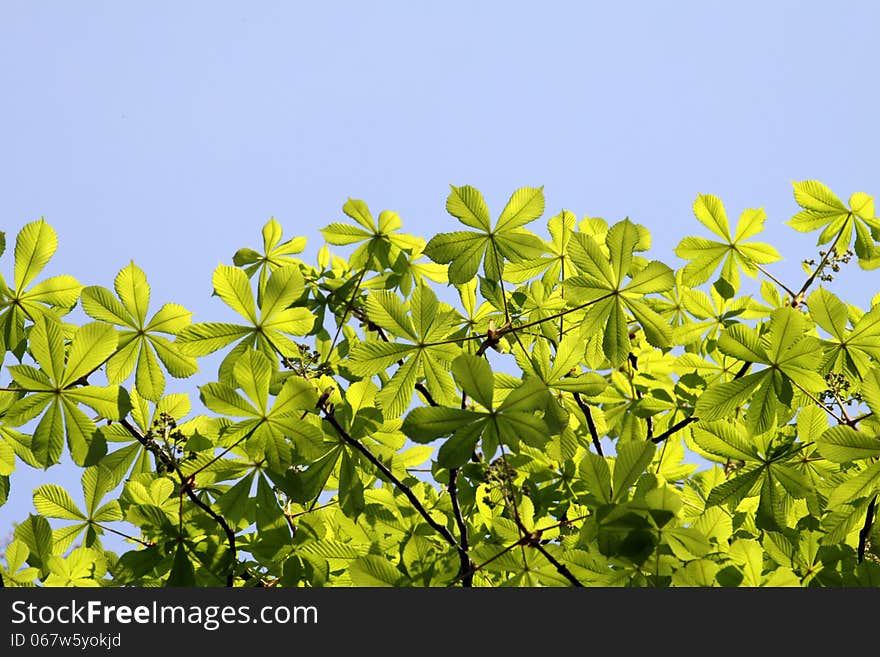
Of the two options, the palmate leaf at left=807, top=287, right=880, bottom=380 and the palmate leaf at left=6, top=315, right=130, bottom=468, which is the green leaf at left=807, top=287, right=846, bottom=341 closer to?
the palmate leaf at left=807, top=287, right=880, bottom=380

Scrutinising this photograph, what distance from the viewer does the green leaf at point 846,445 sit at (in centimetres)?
242

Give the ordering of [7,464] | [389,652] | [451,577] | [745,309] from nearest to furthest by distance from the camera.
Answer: [389,652] < [451,577] < [7,464] < [745,309]

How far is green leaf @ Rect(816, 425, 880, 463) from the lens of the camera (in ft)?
7.95

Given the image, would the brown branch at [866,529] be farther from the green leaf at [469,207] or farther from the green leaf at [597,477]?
the green leaf at [469,207]

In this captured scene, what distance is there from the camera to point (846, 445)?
2.43 m

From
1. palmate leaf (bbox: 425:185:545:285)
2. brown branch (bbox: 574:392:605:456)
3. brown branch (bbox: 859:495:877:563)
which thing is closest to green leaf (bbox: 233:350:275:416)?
palmate leaf (bbox: 425:185:545:285)

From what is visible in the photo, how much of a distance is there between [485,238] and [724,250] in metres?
1.45

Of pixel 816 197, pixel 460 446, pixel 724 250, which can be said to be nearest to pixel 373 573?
pixel 460 446

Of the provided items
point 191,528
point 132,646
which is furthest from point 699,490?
point 132,646

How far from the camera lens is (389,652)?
7.32ft

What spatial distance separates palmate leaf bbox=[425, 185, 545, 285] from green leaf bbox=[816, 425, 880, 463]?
107cm

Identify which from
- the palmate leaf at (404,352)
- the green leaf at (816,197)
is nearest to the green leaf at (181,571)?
the palmate leaf at (404,352)

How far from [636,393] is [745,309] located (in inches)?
28.9

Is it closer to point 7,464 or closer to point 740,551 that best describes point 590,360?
point 740,551
